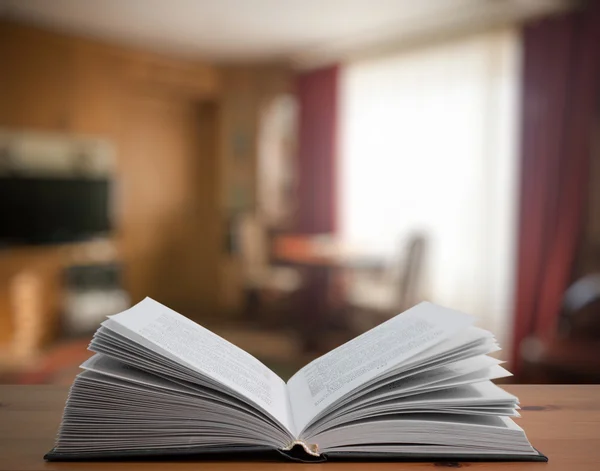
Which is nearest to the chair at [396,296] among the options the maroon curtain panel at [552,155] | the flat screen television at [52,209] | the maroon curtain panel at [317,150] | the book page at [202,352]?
the maroon curtain panel at [552,155]

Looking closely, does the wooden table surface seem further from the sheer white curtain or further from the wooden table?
the sheer white curtain

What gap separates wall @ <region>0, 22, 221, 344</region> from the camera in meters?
4.68

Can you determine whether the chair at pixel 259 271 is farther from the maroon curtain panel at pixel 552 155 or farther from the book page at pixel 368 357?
the book page at pixel 368 357

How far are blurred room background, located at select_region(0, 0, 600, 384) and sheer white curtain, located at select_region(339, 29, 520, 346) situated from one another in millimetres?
16

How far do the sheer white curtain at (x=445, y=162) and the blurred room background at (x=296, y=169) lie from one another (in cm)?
2

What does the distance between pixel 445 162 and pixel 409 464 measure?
4.25m

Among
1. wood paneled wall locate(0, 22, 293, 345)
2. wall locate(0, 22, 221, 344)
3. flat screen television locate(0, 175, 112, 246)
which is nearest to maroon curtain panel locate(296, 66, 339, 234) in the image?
wood paneled wall locate(0, 22, 293, 345)

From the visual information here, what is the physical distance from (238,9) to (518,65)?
2.03 meters

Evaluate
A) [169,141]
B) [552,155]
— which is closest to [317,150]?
[169,141]

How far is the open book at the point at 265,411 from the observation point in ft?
1.99

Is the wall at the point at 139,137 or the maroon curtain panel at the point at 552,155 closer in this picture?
the maroon curtain panel at the point at 552,155

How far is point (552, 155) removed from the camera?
3943 millimetres

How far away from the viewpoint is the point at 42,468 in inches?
22.6

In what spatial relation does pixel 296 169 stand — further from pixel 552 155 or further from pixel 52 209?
pixel 552 155
